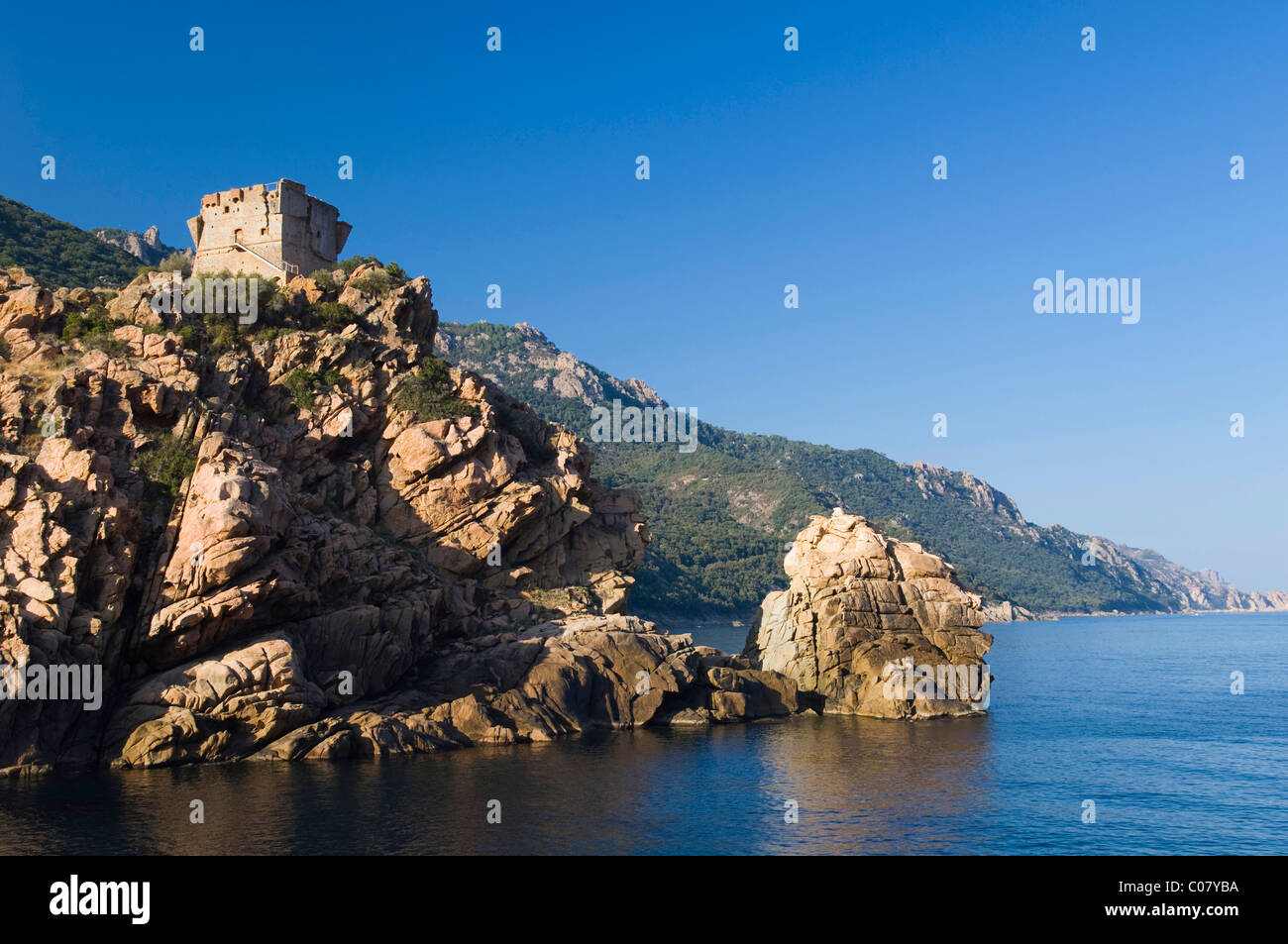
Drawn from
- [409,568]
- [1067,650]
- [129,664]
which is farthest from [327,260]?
[1067,650]

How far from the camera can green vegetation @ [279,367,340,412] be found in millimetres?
53219

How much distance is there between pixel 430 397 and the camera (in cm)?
5669

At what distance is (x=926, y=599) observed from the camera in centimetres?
5781

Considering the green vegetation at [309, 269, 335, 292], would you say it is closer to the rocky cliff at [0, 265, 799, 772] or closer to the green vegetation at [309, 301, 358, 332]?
the rocky cliff at [0, 265, 799, 772]

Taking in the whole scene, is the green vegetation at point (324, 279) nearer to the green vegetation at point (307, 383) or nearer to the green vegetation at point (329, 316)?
the green vegetation at point (329, 316)

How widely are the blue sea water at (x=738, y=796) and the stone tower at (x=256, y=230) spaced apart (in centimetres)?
3366

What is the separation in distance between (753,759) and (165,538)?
26.1 meters

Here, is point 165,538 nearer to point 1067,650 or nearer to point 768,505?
point 1067,650

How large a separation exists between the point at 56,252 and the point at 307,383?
143 ft

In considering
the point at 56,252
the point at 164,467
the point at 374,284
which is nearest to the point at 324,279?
the point at 374,284

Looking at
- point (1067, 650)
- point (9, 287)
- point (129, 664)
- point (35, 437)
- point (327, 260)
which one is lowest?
point (1067, 650)

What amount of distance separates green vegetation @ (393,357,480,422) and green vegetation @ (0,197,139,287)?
29.1 metres

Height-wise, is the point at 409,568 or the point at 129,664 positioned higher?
the point at 409,568
